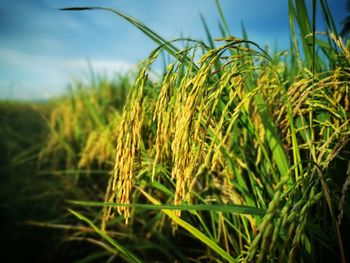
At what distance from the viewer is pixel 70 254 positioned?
8.10 feet

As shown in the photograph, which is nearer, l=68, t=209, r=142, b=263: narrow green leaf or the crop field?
the crop field

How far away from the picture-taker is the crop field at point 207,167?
2.43ft

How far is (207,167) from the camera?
123 cm

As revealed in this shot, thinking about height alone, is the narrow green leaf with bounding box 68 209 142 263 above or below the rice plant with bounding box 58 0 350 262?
below

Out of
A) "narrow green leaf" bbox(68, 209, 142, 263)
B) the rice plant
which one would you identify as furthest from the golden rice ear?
"narrow green leaf" bbox(68, 209, 142, 263)

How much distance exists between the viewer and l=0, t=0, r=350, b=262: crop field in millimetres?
740

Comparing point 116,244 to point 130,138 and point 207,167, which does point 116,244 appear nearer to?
point 130,138

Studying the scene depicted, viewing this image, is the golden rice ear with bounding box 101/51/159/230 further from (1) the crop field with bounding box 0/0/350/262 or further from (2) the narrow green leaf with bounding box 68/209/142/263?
(2) the narrow green leaf with bounding box 68/209/142/263

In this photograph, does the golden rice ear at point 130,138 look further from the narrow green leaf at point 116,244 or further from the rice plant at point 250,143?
the narrow green leaf at point 116,244

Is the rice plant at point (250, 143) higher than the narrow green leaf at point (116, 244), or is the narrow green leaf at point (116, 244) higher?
the rice plant at point (250, 143)

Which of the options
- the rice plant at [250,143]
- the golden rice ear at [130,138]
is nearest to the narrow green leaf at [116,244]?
the rice plant at [250,143]

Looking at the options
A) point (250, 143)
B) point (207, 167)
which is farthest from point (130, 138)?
point (250, 143)

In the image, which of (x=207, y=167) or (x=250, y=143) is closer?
(x=207, y=167)

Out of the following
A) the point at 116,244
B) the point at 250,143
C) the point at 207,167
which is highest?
the point at 250,143
